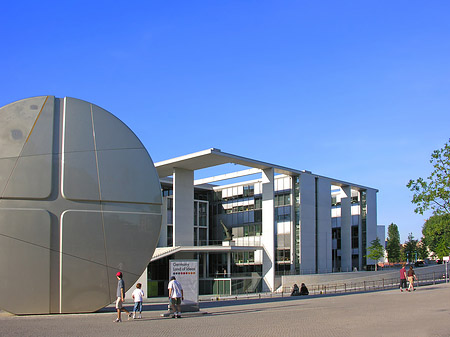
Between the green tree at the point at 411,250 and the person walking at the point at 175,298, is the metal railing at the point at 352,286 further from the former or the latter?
the green tree at the point at 411,250

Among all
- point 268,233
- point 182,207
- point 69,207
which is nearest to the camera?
point 69,207

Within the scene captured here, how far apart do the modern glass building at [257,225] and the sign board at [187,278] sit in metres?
21.8

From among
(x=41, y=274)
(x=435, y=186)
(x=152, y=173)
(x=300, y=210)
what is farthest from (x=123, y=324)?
(x=300, y=210)

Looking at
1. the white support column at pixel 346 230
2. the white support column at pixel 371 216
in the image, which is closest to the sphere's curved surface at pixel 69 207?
the white support column at pixel 346 230

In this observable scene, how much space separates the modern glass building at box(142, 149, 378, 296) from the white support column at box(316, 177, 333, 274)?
0.10 metres

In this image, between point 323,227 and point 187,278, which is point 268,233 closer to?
point 323,227

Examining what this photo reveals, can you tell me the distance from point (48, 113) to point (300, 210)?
3298 centimetres

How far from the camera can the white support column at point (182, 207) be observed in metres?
44.8

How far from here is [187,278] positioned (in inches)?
762

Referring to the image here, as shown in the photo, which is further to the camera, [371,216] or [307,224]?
[371,216]

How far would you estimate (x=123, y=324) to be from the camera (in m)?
15.4

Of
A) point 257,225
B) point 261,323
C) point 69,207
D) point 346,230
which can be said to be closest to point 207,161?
point 257,225

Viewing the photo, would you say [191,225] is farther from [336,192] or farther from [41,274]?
[41,274]

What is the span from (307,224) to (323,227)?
2762mm
